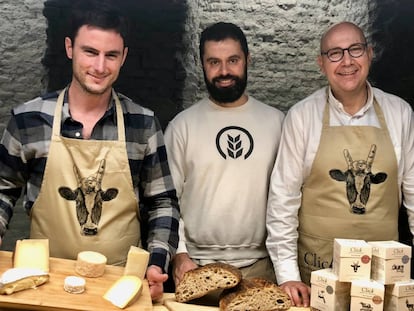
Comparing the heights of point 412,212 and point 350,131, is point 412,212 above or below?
below

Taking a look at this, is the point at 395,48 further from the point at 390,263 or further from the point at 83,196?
the point at 83,196

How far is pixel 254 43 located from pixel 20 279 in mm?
1853

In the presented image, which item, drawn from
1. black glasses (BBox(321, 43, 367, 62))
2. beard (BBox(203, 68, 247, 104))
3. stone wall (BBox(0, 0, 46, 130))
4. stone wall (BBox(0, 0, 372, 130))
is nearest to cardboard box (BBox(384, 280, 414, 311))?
black glasses (BBox(321, 43, 367, 62))

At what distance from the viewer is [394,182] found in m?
2.04

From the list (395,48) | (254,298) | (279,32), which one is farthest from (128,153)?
(395,48)

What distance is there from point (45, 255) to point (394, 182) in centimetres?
126

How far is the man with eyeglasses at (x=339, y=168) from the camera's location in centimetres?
202

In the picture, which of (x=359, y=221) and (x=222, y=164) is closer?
(x=359, y=221)

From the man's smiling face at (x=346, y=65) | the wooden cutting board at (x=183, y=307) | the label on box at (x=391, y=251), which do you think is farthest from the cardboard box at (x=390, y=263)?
the man's smiling face at (x=346, y=65)

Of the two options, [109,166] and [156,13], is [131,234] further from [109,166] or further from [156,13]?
[156,13]

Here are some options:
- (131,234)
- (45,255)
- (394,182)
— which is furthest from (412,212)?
(45,255)

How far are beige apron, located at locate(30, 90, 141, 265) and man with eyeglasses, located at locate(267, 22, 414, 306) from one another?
60 centimetres

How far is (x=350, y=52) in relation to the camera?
2.08 meters

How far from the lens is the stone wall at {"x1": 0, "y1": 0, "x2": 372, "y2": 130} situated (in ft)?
8.95
